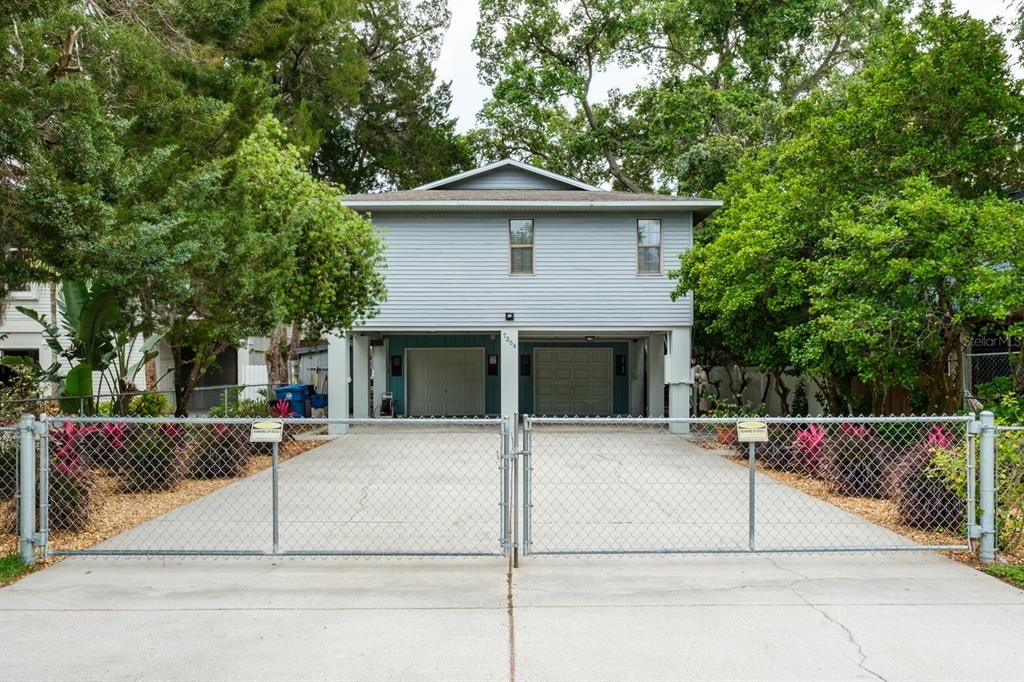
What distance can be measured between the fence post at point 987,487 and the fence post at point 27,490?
24.5 ft

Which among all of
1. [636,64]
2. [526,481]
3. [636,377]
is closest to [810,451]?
[526,481]

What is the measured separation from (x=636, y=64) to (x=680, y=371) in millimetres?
16485

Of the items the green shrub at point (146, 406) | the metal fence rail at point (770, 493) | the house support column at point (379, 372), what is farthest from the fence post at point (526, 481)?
the house support column at point (379, 372)

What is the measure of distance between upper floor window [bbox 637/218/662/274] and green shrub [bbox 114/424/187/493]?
11.9 m

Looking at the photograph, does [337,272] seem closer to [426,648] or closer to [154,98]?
[154,98]

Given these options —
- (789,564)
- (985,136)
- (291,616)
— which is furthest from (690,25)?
(291,616)

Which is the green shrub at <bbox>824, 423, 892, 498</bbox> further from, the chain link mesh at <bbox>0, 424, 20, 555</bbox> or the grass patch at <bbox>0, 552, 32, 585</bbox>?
the chain link mesh at <bbox>0, 424, 20, 555</bbox>

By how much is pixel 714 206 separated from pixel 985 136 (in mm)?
8071

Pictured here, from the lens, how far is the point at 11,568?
6117 mm

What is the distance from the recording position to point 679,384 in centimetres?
1902

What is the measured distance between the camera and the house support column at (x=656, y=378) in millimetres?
21562

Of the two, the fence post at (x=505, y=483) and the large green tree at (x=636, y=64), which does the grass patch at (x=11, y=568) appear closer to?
the fence post at (x=505, y=483)

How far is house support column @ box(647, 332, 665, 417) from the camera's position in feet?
70.7

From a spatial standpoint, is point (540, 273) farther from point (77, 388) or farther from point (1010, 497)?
point (1010, 497)
